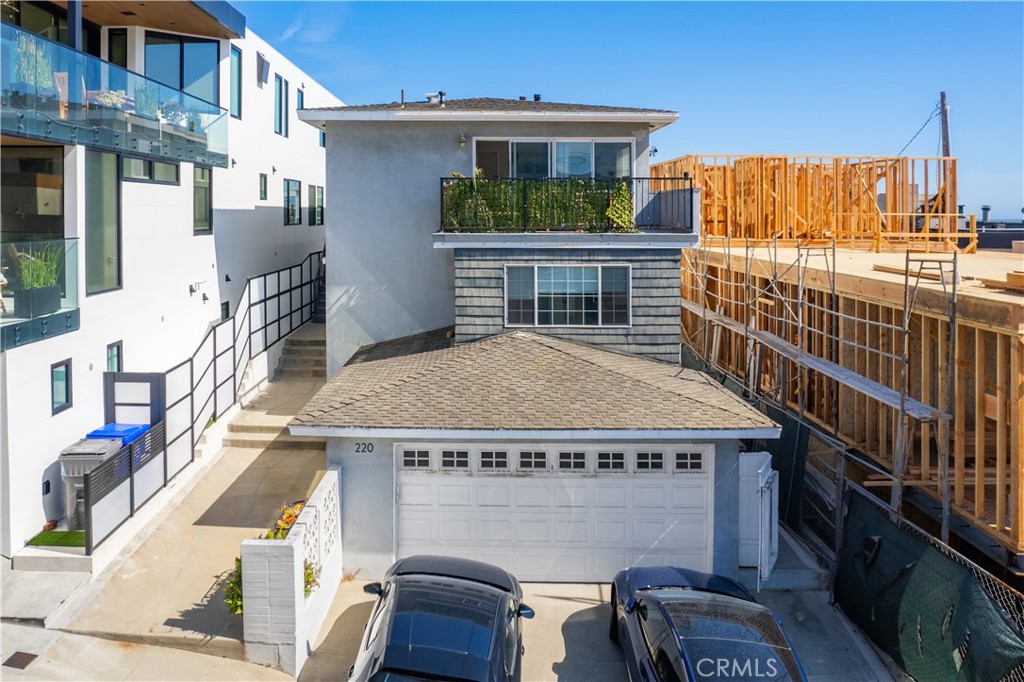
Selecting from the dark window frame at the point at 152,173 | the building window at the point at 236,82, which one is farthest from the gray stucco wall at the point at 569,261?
the building window at the point at 236,82

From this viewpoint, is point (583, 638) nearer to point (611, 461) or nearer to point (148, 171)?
point (611, 461)

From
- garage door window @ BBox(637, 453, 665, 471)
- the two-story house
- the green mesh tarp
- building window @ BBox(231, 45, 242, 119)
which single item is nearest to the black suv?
the two-story house

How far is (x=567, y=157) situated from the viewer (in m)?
16.6

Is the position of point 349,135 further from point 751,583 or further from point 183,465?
point 751,583

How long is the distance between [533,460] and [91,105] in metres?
8.41

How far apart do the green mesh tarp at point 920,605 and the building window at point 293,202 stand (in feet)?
60.9

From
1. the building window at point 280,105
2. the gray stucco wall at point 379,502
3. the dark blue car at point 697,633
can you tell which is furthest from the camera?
the building window at point 280,105

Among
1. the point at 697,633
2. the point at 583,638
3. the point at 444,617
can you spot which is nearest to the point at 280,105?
the point at 583,638

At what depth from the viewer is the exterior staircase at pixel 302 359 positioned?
811 inches

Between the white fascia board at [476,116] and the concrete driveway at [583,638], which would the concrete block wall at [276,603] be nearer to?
the concrete driveway at [583,638]

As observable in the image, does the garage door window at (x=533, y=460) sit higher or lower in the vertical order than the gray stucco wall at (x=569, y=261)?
lower

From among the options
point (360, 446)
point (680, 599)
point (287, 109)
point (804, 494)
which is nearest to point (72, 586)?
point (360, 446)

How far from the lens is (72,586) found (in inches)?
420

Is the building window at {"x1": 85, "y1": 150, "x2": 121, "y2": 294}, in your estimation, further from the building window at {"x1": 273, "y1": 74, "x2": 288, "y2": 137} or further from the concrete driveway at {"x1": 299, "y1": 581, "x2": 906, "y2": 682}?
the building window at {"x1": 273, "y1": 74, "x2": 288, "y2": 137}
